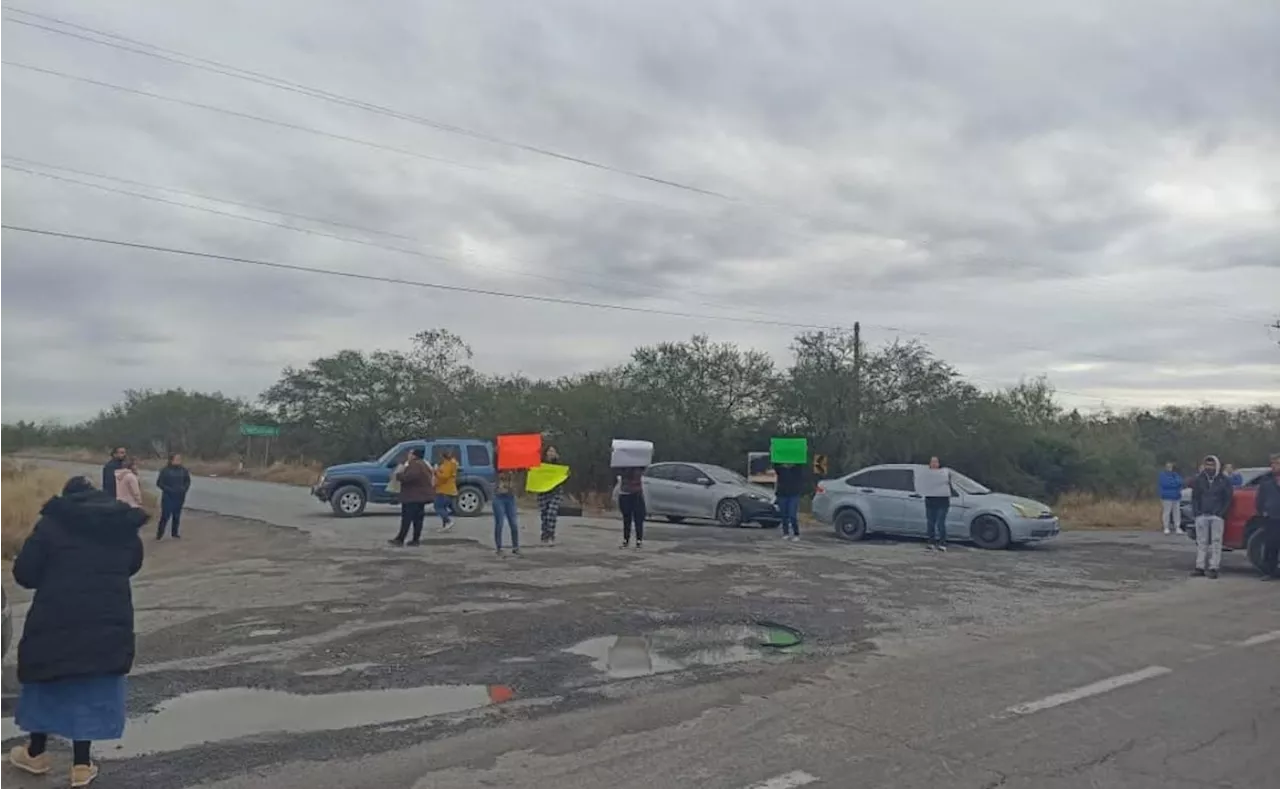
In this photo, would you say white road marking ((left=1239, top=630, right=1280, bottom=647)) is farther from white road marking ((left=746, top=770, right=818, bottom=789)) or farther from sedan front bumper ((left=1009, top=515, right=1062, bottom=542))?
sedan front bumper ((left=1009, top=515, right=1062, bottom=542))

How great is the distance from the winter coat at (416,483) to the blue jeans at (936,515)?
837 cm

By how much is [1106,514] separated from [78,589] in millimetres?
28982

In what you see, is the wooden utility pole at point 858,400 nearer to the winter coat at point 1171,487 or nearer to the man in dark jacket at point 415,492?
the winter coat at point 1171,487

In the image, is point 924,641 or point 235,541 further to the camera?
point 235,541

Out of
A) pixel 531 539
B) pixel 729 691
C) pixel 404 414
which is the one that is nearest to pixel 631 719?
pixel 729 691

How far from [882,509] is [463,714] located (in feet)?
49.1

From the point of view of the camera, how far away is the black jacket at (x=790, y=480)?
2084 cm

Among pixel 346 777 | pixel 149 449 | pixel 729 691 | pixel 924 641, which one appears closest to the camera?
pixel 346 777

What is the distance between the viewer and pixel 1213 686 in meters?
8.50

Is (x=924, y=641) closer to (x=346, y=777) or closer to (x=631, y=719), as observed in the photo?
(x=631, y=719)

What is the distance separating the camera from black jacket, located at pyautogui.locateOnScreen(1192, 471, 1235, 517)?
52.0ft

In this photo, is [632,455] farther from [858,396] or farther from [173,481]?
[858,396]

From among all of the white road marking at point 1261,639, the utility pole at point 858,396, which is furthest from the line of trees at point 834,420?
the white road marking at point 1261,639

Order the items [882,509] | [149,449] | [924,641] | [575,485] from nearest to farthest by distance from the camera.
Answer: [924,641]
[882,509]
[575,485]
[149,449]
